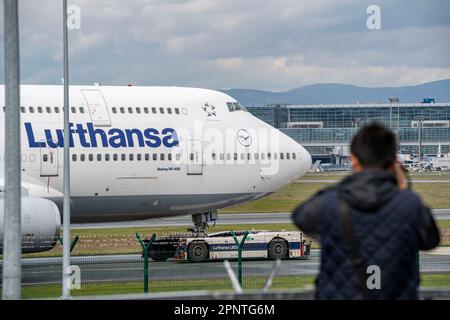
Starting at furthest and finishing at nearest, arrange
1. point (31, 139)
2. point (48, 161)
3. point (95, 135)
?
point (95, 135)
point (48, 161)
point (31, 139)

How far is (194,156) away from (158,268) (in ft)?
16.1

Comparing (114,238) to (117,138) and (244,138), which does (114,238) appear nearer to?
(244,138)

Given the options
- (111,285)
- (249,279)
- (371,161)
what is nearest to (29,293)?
(111,285)

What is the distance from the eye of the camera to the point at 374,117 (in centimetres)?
15375

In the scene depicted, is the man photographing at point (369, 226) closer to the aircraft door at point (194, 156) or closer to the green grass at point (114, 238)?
the aircraft door at point (194, 156)

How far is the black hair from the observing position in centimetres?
778

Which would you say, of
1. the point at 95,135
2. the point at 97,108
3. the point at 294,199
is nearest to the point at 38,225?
the point at 95,135

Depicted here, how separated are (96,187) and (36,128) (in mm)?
3019

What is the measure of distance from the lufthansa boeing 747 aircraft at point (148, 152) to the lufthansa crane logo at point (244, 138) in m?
0.04

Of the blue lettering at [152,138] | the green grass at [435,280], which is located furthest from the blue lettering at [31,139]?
the green grass at [435,280]

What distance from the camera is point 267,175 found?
124 feet

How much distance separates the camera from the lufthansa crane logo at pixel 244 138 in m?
37.4
